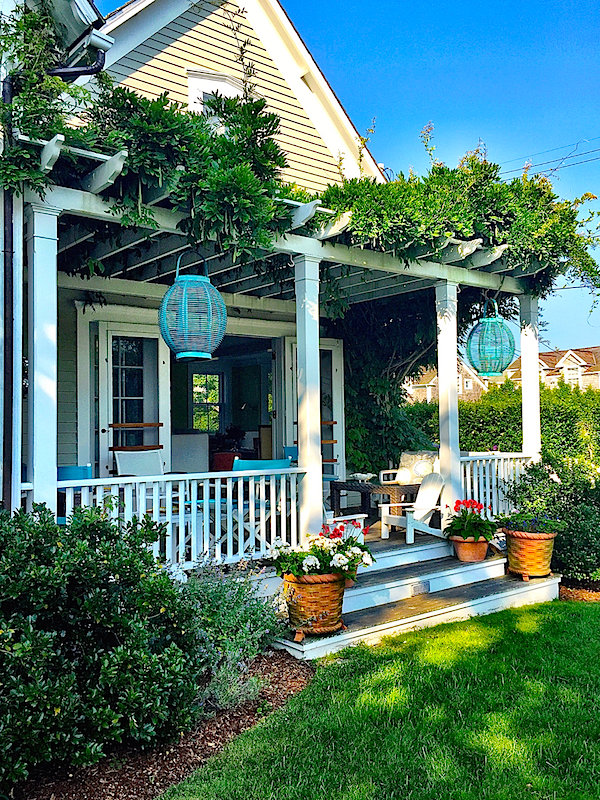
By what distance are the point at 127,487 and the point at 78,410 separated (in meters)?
1.83

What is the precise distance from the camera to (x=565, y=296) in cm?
773

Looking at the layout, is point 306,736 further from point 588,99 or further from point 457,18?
point 588,99

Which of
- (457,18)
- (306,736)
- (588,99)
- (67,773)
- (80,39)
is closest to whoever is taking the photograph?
(67,773)

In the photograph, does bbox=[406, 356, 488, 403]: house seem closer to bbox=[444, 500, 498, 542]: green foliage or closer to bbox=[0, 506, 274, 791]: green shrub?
bbox=[444, 500, 498, 542]: green foliage

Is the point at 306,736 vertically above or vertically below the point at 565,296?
below

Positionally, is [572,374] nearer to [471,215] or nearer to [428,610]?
[471,215]

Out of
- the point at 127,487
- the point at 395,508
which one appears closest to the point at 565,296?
the point at 395,508

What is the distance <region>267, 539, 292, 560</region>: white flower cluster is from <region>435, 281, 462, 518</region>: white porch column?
210 cm

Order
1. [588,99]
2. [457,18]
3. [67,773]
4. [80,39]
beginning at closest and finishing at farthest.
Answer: [67,773]
[80,39]
[457,18]
[588,99]

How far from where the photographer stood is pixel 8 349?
4.49 m

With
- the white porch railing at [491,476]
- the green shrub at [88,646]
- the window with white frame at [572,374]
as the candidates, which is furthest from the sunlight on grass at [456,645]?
the window with white frame at [572,374]

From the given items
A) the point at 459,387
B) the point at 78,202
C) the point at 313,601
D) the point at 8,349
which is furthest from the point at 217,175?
the point at 459,387

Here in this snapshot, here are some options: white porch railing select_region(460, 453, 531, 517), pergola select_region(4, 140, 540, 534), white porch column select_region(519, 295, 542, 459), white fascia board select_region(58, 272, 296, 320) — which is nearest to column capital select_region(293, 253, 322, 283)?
pergola select_region(4, 140, 540, 534)

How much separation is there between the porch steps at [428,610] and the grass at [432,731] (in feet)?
0.47
